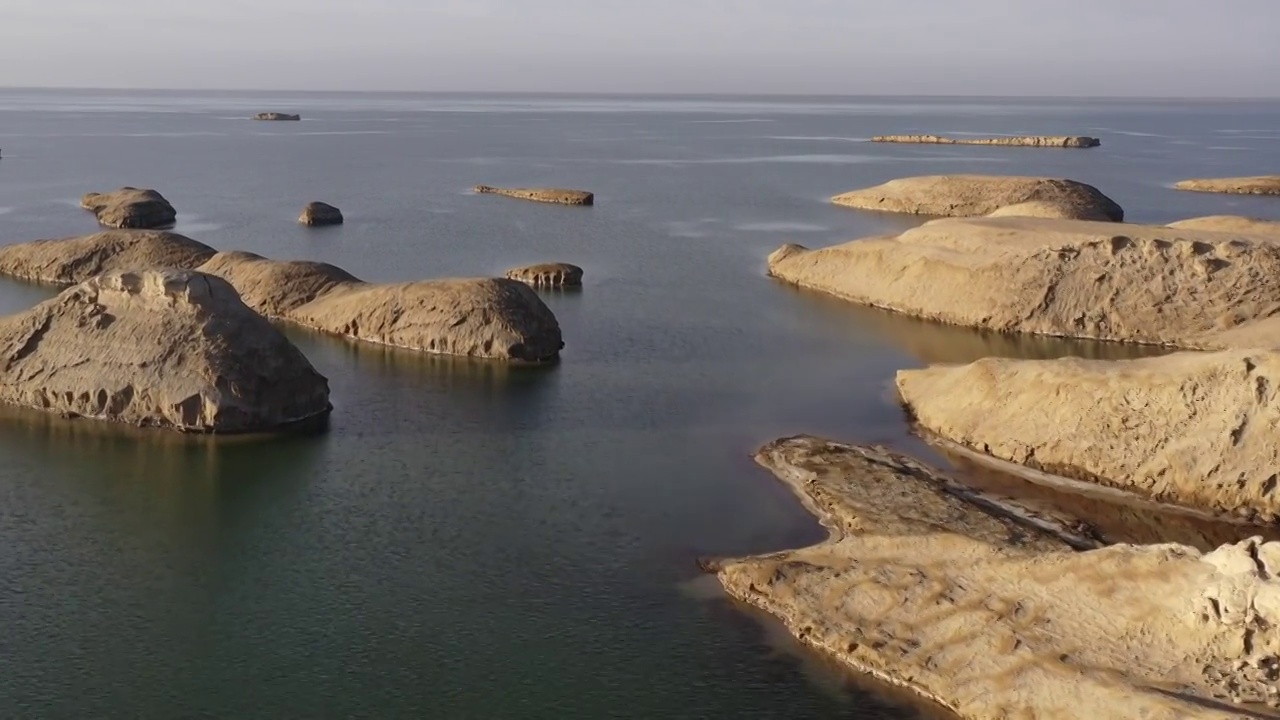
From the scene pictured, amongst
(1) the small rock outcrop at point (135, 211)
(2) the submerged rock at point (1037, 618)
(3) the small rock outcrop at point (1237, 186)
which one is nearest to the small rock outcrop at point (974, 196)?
(3) the small rock outcrop at point (1237, 186)

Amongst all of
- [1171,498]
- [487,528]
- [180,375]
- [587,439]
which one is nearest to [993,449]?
[1171,498]

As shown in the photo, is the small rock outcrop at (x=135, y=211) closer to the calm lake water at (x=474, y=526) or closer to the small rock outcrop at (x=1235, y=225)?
the calm lake water at (x=474, y=526)

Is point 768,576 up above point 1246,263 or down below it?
below

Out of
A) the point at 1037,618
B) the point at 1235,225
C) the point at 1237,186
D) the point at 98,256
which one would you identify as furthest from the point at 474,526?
the point at 1237,186

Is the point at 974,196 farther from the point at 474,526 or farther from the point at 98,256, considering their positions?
the point at 474,526

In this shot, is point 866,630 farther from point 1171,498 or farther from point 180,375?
point 180,375
